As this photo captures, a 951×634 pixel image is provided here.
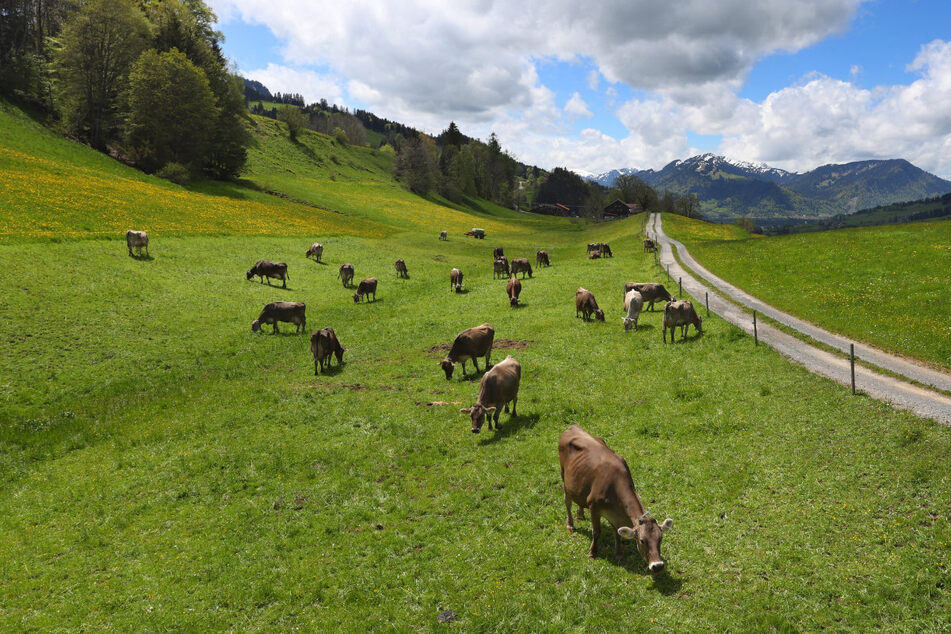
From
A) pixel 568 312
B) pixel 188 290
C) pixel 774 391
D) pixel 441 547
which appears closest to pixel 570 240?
pixel 568 312

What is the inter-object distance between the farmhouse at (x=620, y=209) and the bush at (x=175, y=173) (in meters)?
Answer: 124

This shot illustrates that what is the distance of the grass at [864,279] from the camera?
2327cm

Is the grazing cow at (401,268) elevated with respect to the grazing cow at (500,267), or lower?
lower

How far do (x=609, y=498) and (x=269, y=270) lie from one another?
3749cm

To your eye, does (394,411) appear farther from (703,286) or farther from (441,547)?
(703,286)

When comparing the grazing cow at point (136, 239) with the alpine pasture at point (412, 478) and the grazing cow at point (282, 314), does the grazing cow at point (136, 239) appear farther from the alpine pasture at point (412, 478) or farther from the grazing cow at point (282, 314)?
the grazing cow at point (282, 314)

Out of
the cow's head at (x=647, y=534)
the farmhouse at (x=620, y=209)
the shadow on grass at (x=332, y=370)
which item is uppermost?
the farmhouse at (x=620, y=209)

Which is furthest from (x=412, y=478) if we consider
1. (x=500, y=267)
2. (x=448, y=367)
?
(x=500, y=267)

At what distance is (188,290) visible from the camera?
34.0m

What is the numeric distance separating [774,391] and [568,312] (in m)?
16.5

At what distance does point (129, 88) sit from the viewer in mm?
75000

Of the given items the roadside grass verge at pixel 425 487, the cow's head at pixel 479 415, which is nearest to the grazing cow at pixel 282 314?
the roadside grass verge at pixel 425 487

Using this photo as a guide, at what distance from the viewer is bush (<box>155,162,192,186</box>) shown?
7200cm

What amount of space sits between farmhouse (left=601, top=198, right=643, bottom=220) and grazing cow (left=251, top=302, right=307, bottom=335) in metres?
142
